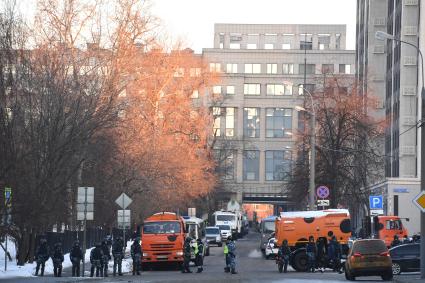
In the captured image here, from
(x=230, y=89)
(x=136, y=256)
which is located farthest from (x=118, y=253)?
(x=230, y=89)

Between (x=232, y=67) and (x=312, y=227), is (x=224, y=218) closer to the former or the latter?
(x=232, y=67)

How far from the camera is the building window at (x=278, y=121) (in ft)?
456

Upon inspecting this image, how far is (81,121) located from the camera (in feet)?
154

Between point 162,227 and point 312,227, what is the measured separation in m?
6.89

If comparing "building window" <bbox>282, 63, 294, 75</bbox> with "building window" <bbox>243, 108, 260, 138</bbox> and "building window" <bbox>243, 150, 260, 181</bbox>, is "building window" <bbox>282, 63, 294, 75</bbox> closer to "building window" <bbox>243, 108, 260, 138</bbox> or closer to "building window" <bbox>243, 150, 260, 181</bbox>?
"building window" <bbox>243, 108, 260, 138</bbox>

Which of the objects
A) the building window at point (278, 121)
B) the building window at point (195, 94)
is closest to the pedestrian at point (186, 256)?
the building window at point (195, 94)

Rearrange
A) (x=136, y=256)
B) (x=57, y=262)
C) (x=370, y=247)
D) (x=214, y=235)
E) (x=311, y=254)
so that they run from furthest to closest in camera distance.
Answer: (x=214, y=235)
(x=311, y=254)
(x=136, y=256)
(x=57, y=262)
(x=370, y=247)

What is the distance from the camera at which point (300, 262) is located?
4738 cm

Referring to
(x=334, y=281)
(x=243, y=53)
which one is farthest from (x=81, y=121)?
(x=243, y=53)

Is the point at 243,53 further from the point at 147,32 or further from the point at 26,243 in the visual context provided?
the point at 26,243

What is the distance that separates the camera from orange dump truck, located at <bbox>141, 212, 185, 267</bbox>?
48094 mm

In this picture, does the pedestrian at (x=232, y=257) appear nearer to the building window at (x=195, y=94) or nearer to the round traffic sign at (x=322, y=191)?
the round traffic sign at (x=322, y=191)

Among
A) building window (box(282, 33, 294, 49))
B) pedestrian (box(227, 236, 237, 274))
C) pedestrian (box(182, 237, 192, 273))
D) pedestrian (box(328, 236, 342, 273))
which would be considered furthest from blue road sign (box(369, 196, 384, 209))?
building window (box(282, 33, 294, 49))

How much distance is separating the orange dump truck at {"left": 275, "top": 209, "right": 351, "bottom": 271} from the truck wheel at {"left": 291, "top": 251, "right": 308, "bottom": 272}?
1034 millimetres
